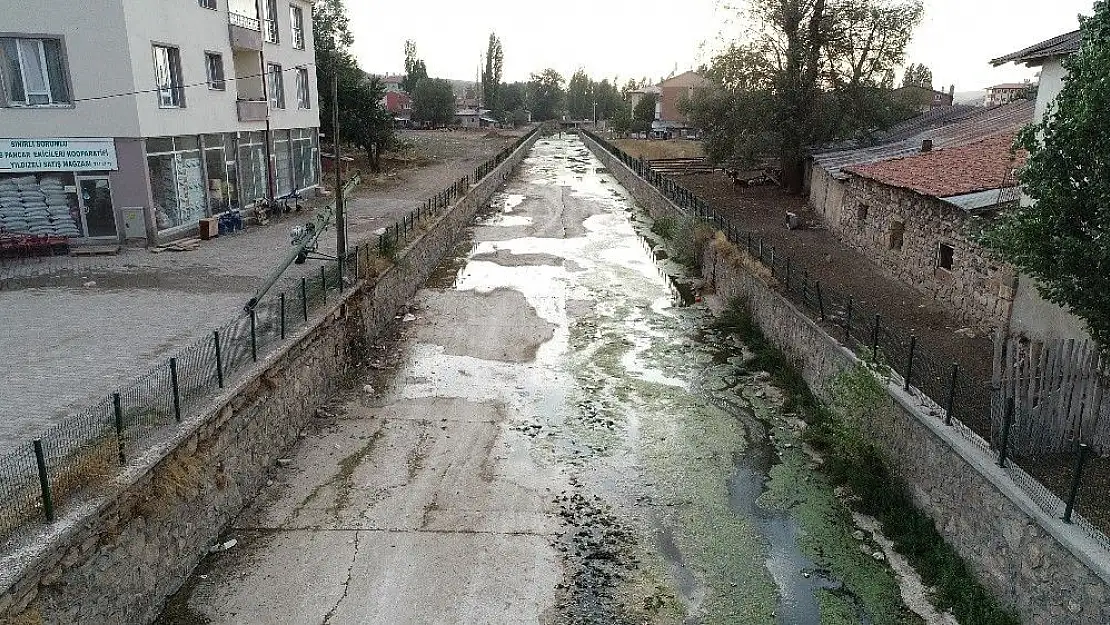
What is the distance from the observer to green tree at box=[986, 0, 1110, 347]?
24.6 feet

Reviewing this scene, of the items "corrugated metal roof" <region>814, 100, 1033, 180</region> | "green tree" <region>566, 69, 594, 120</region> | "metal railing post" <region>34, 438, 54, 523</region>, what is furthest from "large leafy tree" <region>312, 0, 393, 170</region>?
"green tree" <region>566, 69, 594, 120</region>

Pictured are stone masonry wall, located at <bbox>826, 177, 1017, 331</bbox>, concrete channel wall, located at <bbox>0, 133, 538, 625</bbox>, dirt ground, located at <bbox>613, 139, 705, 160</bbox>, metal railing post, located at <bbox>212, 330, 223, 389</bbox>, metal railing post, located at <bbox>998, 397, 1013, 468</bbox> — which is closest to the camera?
concrete channel wall, located at <bbox>0, 133, 538, 625</bbox>

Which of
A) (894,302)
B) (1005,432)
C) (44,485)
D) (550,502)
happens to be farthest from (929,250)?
(44,485)

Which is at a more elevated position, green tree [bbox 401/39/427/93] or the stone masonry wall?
green tree [bbox 401/39/427/93]

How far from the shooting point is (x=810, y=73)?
29.5 metres

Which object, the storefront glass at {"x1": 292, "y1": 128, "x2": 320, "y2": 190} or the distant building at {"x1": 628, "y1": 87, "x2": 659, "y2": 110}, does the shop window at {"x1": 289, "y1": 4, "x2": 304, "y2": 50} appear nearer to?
the storefront glass at {"x1": 292, "y1": 128, "x2": 320, "y2": 190}

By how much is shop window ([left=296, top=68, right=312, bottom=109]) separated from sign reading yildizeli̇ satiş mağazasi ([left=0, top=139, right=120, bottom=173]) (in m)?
12.0

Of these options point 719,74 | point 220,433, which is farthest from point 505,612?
point 719,74

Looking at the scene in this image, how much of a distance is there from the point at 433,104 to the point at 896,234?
81.7m

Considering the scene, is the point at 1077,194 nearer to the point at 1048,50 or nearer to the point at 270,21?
the point at 1048,50

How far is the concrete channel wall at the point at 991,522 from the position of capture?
6.80 metres

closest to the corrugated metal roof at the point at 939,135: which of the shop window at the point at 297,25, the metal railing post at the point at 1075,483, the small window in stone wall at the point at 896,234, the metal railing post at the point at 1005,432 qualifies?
the small window in stone wall at the point at 896,234

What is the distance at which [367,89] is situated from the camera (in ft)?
129

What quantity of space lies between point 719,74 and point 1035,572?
27.4m
